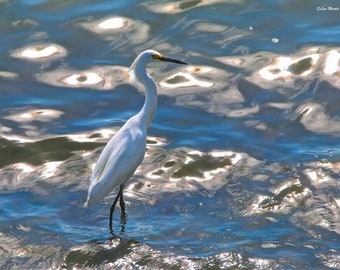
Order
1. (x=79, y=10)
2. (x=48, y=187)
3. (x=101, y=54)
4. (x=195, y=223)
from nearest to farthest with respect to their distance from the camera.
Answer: (x=195, y=223) < (x=48, y=187) < (x=101, y=54) < (x=79, y=10)

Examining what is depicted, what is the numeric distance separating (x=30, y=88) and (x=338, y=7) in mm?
3688

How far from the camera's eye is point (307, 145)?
24.8ft

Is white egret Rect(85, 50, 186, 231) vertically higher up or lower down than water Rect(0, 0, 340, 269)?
higher up

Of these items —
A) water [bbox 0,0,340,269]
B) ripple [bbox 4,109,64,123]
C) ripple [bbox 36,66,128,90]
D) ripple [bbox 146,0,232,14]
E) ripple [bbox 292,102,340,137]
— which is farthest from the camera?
ripple [bbox 146,0,232,14]

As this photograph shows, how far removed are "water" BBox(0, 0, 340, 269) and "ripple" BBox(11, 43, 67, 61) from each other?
2 centimetres

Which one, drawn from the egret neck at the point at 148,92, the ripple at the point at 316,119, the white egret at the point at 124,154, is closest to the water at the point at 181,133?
the ripple at the point at 316,119

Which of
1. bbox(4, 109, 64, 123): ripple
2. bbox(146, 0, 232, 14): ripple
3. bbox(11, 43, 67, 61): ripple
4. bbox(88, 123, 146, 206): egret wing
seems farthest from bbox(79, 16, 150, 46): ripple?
bbox(88, 123, 146, 206): egret wing

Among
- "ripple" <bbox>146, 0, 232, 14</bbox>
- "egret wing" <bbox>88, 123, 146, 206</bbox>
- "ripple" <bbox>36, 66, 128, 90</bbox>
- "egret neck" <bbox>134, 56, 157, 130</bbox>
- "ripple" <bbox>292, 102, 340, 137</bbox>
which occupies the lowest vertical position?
"ripple" <bbox>292, 102, 340, 137</bbox>

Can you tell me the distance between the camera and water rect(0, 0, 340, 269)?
20.3ft

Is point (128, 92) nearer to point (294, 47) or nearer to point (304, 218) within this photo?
point (294, 47)

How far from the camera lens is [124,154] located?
21.4 ft

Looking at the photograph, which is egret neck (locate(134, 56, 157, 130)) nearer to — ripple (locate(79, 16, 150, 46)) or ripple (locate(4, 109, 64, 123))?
ripple (locate(4, 109, 64, 123))

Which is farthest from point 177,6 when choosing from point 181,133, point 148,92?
point 148,92

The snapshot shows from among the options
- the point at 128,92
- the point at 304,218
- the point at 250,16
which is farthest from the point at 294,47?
the point at 304,218
